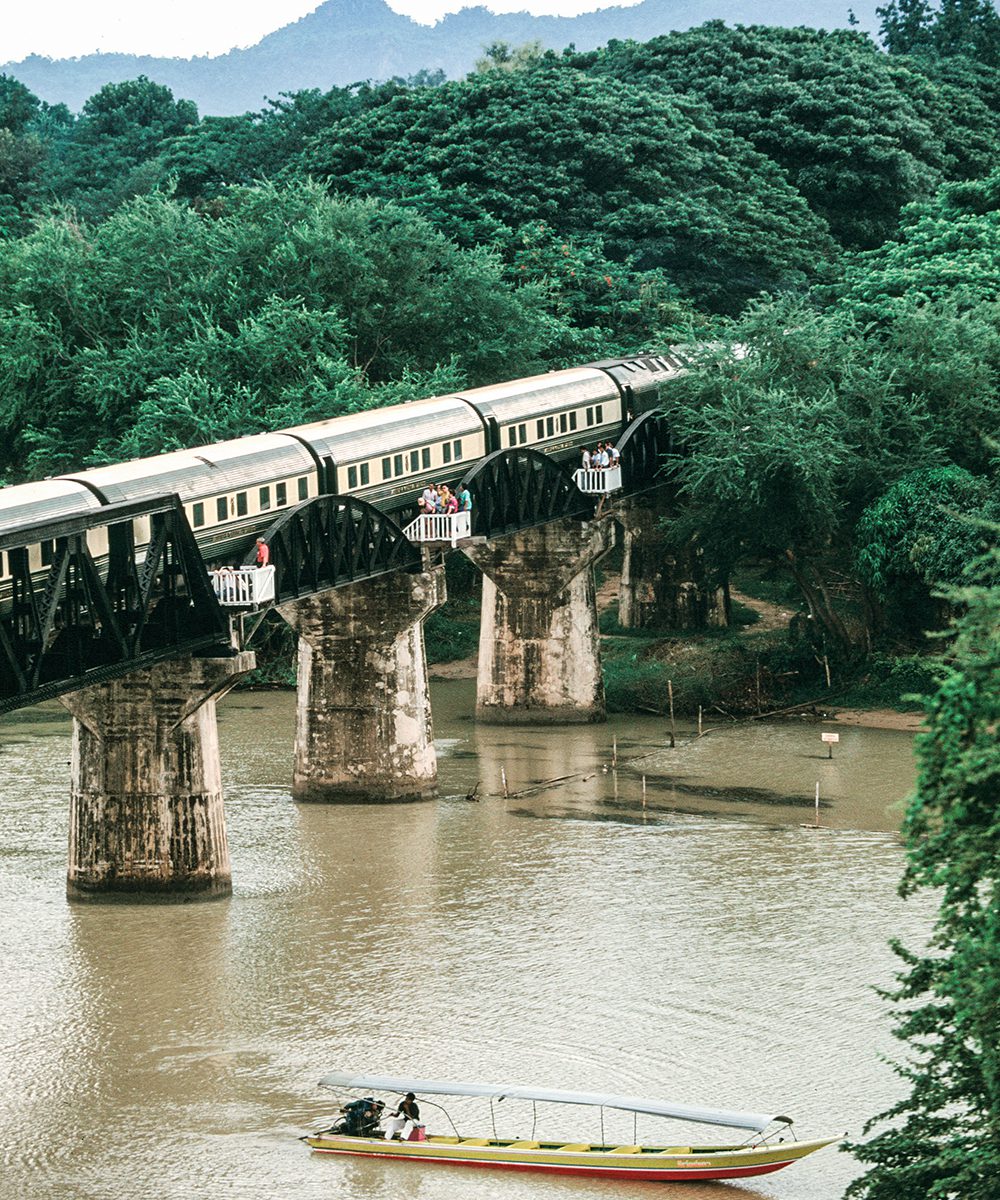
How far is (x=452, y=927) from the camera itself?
1626 inches

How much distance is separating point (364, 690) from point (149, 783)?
36.5 ft

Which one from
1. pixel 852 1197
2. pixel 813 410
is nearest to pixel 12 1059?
pixel 852 1197

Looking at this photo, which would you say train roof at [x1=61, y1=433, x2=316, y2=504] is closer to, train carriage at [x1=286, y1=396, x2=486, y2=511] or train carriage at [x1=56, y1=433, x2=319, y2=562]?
train carriage at [x1=56, y1=433, x2=319, y2=562]

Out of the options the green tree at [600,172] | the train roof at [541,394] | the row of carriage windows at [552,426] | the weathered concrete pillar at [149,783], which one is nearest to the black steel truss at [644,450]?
the row of carriage windows at [552,426]

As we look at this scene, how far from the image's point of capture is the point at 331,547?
4778 cm

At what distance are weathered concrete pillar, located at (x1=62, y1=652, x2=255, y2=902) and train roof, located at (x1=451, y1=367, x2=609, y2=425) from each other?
18.3 metres

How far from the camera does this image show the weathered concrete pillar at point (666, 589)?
7388cm

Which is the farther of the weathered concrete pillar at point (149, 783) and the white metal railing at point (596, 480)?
the white metal railing at point (596, 480)

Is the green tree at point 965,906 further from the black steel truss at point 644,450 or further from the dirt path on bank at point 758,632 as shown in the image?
the black steel truss at point 644,450

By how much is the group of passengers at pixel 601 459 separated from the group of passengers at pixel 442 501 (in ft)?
29.3

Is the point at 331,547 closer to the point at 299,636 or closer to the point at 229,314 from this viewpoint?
the point at 299,636

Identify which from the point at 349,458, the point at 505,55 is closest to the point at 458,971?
the point at 349,458

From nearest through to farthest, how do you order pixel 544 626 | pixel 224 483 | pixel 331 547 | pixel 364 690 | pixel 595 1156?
pixel 595 1156
pixel 224 483
pixel 331 547
pixel 364 690
pixel 544 626

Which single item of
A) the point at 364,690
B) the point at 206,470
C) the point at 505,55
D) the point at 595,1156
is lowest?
the point at 595,1156
